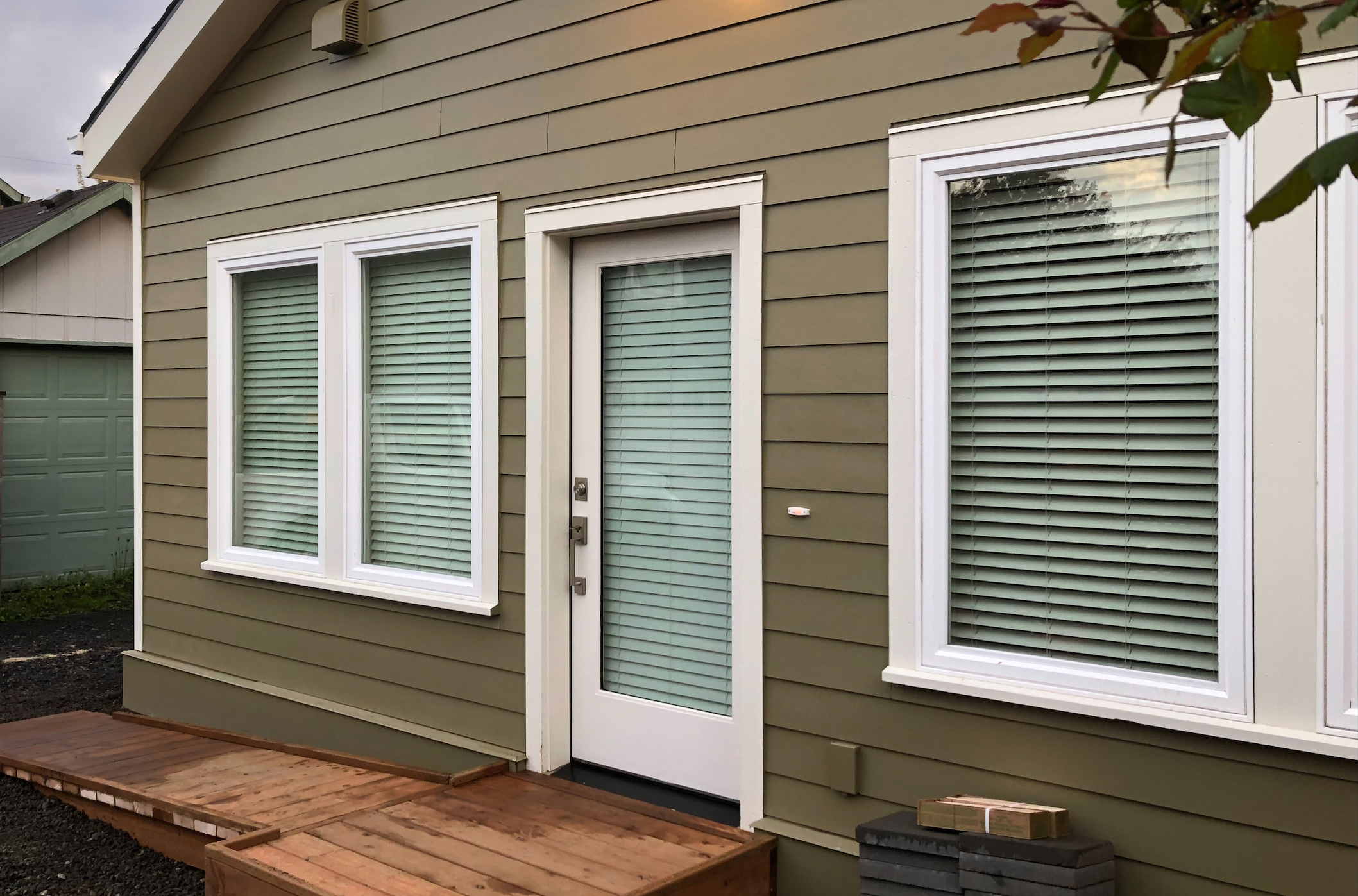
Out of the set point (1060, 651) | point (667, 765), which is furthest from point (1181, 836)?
point (667, 765)

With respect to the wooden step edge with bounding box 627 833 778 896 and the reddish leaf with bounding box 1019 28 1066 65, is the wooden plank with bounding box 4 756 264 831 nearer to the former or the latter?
the wooden step edge with bounding box 627 833 778 896

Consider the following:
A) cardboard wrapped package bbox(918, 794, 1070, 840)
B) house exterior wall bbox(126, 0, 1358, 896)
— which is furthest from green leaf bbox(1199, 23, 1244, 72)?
cardboard wrapped package bbox(918, 794, 1070, 840)

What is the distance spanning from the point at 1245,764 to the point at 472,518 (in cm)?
289

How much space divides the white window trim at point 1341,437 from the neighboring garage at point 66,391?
9721 mm

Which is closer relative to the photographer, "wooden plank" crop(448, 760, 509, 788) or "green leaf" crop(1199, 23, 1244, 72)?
"green leaf" crop(1199, 23, 1244, 72)

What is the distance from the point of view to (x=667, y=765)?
3.91 metres

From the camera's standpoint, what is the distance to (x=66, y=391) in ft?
31.6

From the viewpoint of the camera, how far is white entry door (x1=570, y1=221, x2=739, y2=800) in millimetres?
3828

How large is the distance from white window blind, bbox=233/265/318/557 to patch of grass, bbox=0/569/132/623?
4508 millimetres

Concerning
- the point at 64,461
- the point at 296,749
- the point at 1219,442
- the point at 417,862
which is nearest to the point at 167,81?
the point at 296,749

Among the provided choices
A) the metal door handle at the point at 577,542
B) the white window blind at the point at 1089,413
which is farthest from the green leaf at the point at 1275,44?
the metal door handle at the point at 577,542

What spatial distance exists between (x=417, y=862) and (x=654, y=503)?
145 cm

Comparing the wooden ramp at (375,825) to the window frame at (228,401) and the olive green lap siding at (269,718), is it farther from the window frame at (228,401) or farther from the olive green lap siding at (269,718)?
the window frame at (228,401)

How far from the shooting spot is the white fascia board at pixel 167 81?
5.14 m
